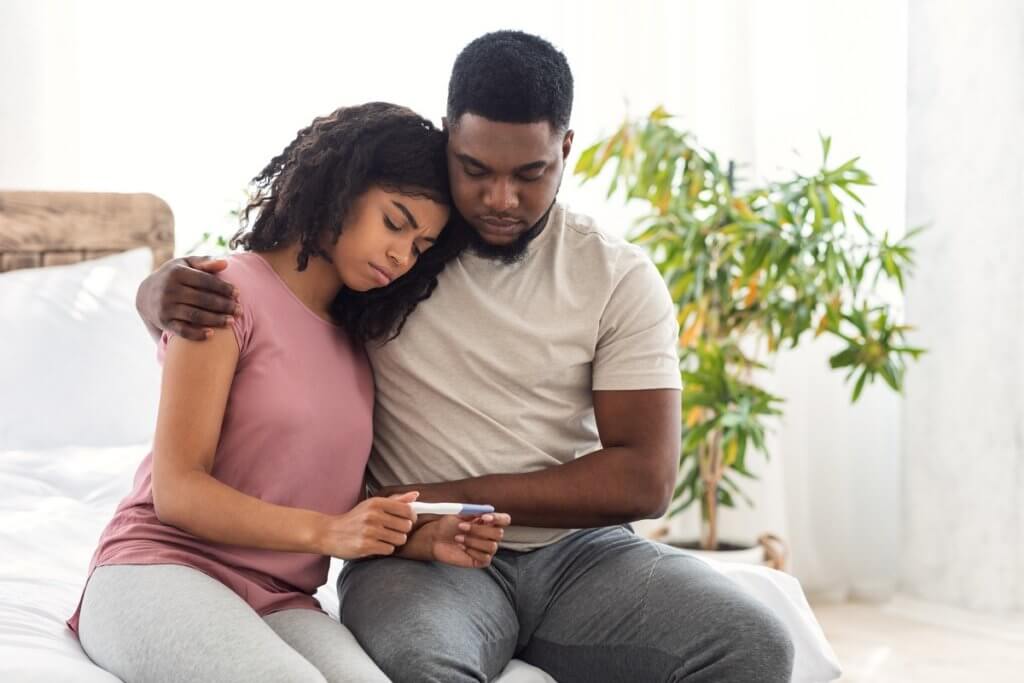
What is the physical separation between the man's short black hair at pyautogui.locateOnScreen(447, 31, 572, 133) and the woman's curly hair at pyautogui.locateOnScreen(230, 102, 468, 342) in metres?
0.07

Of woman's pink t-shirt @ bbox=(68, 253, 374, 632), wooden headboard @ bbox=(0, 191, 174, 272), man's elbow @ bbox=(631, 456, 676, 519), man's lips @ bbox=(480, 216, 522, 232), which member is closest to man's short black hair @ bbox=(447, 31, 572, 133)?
man's lips @ bbox=(480, 216, 522, 232)

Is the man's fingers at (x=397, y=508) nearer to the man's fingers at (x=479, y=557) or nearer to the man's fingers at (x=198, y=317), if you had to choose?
the man's fingers at (x=479, y=557)

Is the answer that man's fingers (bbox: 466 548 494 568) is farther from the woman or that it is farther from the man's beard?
the man's beard

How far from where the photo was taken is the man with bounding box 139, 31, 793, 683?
1349mm

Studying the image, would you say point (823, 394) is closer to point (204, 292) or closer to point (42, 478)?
point (42, 478)

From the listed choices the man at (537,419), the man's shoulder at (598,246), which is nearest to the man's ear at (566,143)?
the man at (537,419)

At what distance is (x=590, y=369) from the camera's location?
1.60 m

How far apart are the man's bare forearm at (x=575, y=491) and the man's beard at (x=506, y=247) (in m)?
0.29

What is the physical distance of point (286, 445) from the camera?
134cm

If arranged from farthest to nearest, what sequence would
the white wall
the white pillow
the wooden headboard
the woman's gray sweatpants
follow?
1. the white wall
2. the wooden headboard
3. the white pillow
4. the woman's gray sweatpants

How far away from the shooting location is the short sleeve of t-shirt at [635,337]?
1553 mm

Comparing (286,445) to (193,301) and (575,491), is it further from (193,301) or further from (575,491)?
(575,491)

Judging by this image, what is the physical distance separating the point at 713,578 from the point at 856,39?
226 centimetres

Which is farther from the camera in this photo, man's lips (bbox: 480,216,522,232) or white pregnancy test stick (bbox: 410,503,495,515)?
man's lips (bbox: 480,216,522,232)
